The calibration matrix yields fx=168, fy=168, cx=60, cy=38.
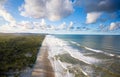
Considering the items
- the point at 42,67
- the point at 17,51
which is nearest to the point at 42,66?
the point at 42,67

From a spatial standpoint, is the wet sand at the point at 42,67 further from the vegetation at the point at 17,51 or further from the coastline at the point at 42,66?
the vegetation at the point at 17,51

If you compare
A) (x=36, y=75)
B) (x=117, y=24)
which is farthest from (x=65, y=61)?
(x=117, y=24)

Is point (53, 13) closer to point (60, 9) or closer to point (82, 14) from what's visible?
point (60, 9)

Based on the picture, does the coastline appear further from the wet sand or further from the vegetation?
the vegetation

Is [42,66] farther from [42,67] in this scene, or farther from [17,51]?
[17,51]

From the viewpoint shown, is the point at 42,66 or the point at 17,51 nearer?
the point at 42,66

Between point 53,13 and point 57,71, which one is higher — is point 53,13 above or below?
above

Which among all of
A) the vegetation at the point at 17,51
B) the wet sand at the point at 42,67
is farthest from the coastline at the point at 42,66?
the vegetation at the point at 17,51
